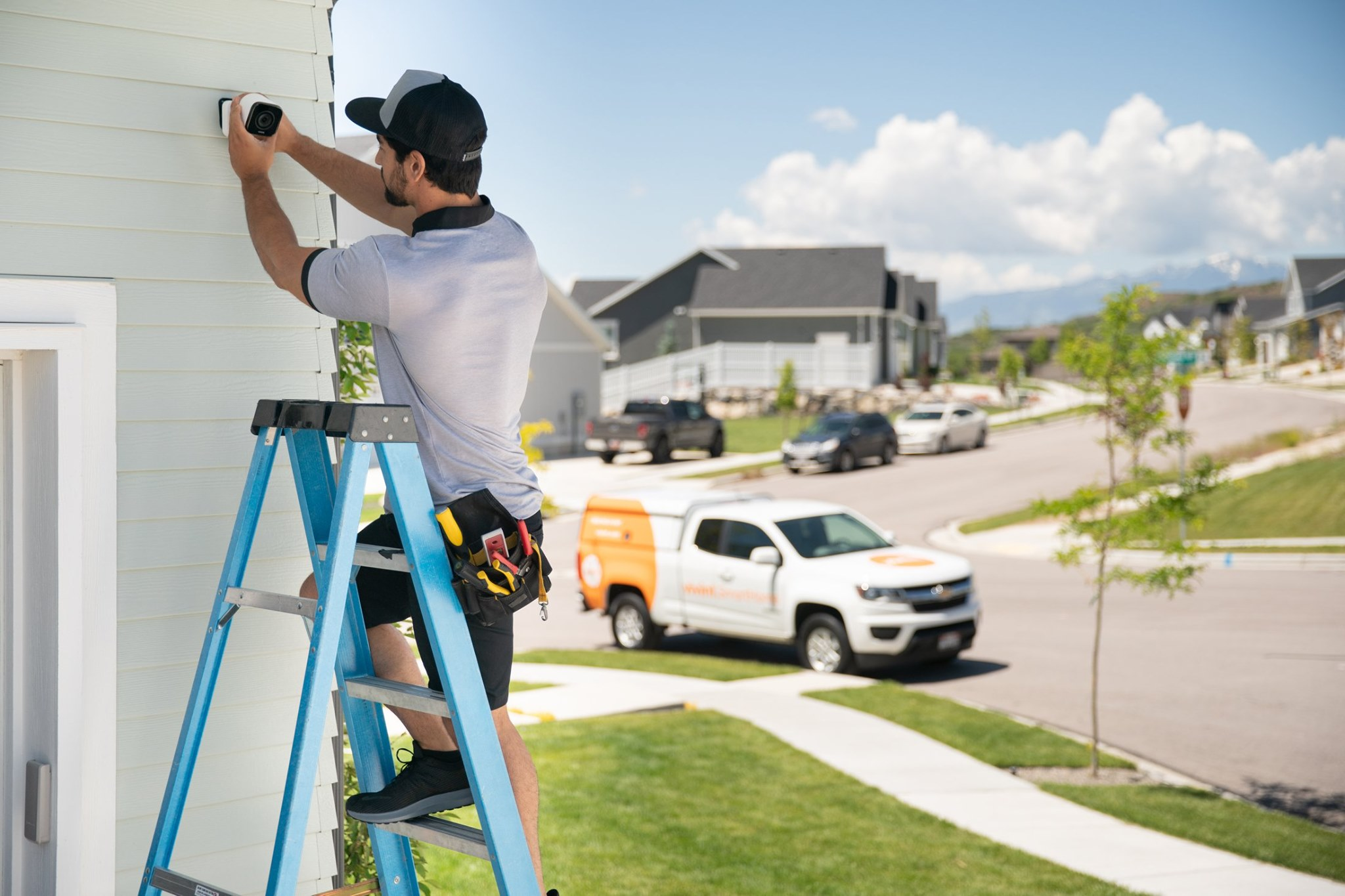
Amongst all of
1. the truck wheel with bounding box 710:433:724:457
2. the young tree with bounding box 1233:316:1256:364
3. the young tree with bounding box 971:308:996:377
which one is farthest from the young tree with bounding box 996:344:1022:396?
the young tree with bounding box 1233:316:1256:364

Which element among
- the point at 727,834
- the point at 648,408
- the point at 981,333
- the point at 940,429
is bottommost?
the point at 727,834

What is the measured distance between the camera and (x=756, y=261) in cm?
5794

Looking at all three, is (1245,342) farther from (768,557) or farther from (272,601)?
(272,601)

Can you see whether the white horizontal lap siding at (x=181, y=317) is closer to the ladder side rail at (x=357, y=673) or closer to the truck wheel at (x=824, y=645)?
the ladder side rail at (x=357, y=673)

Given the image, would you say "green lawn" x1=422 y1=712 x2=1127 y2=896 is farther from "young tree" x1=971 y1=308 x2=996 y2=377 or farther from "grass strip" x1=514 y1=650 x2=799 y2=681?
"young tree" x1=971 y1=308 x2=996 y2=377

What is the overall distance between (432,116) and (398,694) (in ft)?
4.72

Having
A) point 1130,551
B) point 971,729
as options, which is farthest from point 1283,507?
point 971,729

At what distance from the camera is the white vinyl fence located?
1956 inches

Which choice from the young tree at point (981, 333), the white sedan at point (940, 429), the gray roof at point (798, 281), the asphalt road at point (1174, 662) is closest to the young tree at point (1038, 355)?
the young tree at point (981, 333)

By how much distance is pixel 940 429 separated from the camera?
37344 mm

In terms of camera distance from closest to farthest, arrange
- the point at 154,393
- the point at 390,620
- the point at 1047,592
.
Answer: the point at 390,620
the point at 154,393
the point at 1047,592

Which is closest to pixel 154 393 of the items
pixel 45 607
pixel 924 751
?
pixel 45 607

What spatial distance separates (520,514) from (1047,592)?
666 inches

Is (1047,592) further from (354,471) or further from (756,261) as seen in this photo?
(756,261)
